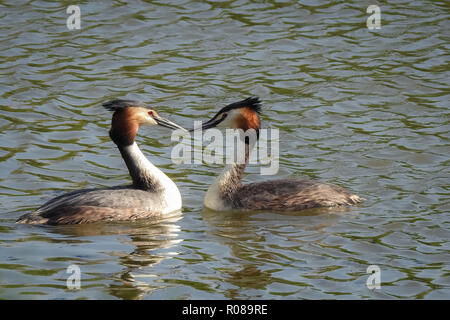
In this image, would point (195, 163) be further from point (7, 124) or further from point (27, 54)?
point (27, 54)

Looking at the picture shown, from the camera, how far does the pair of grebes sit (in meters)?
10.1

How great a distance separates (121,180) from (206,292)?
11.8 ft

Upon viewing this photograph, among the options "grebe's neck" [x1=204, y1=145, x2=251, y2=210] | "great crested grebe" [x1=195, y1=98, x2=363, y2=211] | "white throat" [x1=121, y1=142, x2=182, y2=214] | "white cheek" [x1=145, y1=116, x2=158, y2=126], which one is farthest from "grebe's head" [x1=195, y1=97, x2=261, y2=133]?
"white throat" [x1=121, y1=142, x2=182, y2=214]

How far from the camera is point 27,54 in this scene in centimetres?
1492

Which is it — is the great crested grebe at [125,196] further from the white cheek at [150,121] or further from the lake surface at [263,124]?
the lake surface at [263,124]

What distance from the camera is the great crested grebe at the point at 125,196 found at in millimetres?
9766

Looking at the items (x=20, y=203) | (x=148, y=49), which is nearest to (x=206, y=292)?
(x=20, y=203)

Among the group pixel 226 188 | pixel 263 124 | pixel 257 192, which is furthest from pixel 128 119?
pixel 263 124

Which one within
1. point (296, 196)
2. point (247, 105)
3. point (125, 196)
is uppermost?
point (247, 105)

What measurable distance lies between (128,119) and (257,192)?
1656 mm

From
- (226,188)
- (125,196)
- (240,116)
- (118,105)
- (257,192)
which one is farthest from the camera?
(240,116)

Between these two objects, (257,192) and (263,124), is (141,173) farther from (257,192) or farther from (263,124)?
(263,124)

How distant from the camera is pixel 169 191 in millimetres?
10336

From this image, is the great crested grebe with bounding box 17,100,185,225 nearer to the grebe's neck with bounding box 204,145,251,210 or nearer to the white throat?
the white throat
